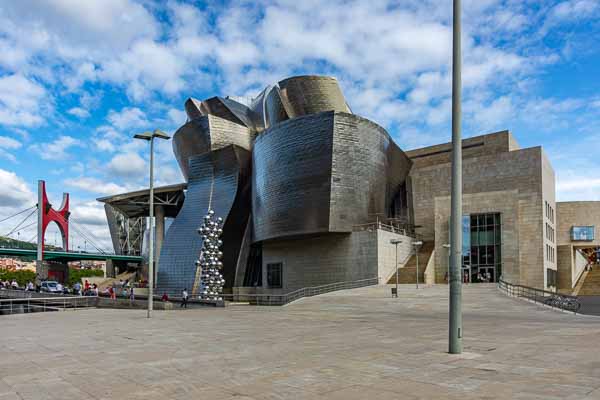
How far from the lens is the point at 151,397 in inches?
247

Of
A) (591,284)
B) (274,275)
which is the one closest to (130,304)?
(274,275)

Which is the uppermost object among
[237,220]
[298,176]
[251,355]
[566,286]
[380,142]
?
[380,142]

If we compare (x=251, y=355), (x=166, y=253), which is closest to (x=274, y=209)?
(x=166, y=253)

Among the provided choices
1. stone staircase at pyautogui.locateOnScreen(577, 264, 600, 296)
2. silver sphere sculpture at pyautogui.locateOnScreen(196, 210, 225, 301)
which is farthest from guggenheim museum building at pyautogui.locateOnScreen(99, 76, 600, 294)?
silver sphere sculpture at pyautogui.locateOnScreen(196, 210, 225, 301)

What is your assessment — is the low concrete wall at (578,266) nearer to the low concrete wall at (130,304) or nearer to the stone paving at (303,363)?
the low concrete wall at (130,304)

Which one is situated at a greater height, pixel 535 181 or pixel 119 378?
pixel 535 181

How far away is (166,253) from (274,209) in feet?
47.9

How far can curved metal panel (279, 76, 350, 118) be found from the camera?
47.4 meters

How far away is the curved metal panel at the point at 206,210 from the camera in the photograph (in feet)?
165

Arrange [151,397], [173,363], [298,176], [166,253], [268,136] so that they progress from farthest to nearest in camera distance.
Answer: [166,253], [268,136], [298,176], [173,363], [151,397]

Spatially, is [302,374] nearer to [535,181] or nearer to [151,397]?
[151,397]

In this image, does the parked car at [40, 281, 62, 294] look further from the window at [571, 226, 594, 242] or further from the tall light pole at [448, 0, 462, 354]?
the window at [571, 226, 594, 242]

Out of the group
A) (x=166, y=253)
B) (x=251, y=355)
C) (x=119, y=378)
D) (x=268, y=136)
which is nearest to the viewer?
(x=119, y=378)

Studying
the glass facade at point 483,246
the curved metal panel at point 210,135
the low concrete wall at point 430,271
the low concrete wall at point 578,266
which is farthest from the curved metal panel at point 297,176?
the low concrete wall at point 578,266
